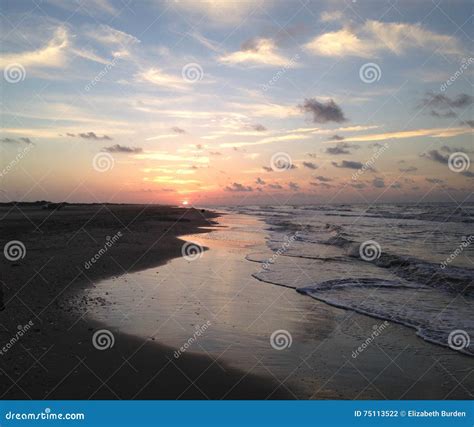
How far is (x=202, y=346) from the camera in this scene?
865 cm

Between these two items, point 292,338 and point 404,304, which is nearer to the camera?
point 292,338

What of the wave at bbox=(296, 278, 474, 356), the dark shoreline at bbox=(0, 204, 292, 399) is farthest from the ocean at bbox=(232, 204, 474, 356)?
the dark shoreline at bbox=(0, 204, 292, 399)

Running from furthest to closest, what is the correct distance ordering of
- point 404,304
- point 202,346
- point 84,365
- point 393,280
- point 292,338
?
point 393,280 → point 404,304 → point 292,338 → point 202,346 → point 84,365

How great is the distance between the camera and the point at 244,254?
2377 cm

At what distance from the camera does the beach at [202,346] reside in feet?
22.2

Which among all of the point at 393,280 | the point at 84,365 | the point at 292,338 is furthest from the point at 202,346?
the point at 393,280

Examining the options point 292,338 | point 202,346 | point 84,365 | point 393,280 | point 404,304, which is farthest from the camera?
point 393,280

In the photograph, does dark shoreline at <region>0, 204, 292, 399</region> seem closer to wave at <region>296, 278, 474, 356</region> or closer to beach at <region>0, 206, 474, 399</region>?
beach at <region>0, 206, 474, 399</region>

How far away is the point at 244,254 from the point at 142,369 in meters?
16.6

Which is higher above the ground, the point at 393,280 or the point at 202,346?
the point at 393,280

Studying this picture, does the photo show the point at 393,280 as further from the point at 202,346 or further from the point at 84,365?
the point at 84,365

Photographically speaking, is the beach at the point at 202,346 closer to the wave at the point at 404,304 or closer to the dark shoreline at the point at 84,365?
the dark shoreline at the point at 84,365

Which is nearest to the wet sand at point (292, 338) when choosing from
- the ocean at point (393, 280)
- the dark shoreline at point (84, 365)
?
the dark shoreline at point (84, 365)

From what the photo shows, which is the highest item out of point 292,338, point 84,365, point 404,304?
point 404,304
